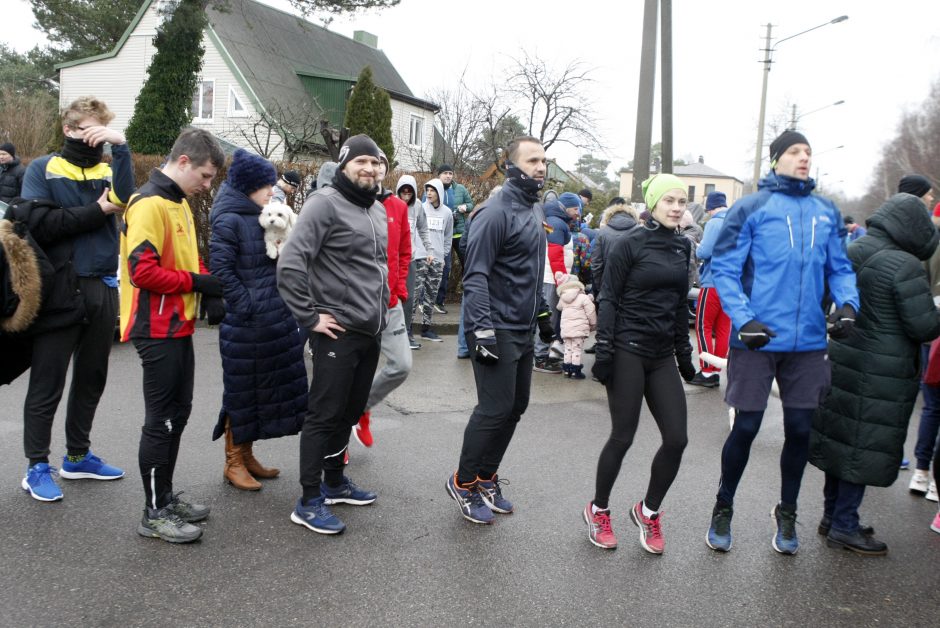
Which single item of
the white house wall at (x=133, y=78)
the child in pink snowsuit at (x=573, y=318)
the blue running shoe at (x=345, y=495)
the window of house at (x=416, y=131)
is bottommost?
the blue running shoe at (x=345, y=495)

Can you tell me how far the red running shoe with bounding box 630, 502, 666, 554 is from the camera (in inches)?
165

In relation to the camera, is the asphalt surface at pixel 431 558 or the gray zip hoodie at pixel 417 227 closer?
the asphalt surface at pixel 431 558

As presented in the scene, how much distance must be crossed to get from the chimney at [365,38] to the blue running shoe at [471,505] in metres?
39.4

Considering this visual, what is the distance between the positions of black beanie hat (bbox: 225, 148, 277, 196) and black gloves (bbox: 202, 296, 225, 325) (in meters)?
0.78

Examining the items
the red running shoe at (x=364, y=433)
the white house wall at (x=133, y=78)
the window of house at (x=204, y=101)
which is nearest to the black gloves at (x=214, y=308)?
the red running shoe at (x=364, y=433)

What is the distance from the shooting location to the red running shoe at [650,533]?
4.20 meters

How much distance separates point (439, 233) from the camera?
11266mm

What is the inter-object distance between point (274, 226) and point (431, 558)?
6.68ft

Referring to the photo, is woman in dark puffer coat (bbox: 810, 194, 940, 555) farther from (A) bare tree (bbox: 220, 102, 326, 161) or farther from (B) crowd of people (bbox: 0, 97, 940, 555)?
(A) bare tree (bbox: 220, 102, 326, 161)

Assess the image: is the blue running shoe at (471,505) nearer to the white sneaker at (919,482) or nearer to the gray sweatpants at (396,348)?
the gray sweatpants at (396,348)

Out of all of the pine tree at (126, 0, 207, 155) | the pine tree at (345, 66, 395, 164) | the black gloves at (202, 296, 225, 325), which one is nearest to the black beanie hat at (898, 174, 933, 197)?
the black gloves at (202, 296, 225, 325)

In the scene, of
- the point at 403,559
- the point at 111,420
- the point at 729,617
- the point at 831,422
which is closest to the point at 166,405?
the point at 403,559

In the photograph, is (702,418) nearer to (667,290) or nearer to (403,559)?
(667,290)

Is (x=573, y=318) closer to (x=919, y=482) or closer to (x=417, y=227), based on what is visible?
(x=417, y=227)
